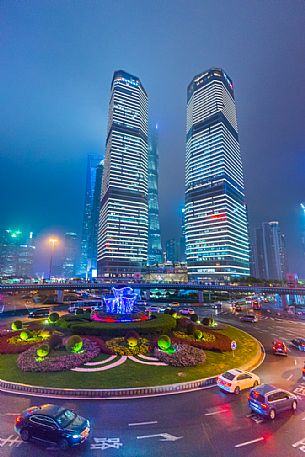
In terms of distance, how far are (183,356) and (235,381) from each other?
6471mm

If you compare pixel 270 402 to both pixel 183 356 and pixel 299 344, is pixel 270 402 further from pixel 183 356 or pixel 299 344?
pixel 299 344

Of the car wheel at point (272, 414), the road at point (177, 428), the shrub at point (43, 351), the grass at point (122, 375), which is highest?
the shrub at point (43, 351)

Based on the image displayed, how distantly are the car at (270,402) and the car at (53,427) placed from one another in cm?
1030

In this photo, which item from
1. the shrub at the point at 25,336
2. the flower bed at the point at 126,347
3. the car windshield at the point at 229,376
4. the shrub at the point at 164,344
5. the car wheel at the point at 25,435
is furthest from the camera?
the shrub at the point at 25,336

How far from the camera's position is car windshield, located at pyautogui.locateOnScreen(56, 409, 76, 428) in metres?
12.4

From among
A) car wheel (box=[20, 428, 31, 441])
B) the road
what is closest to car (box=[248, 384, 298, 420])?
the road

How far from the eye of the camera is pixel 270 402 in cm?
1509

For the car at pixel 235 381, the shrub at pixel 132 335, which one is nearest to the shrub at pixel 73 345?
the shrub at pixel 132 335

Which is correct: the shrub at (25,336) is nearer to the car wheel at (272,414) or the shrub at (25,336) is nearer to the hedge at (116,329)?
the hedge at (116,329)

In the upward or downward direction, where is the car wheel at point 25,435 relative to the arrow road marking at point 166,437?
upward

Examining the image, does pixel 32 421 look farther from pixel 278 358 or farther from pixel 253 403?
pixel 278 358

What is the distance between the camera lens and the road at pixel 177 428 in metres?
12.1

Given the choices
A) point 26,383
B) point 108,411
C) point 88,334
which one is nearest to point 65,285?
point 88,334

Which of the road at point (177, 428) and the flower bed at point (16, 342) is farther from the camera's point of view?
the flower bed at point (16, 342)
